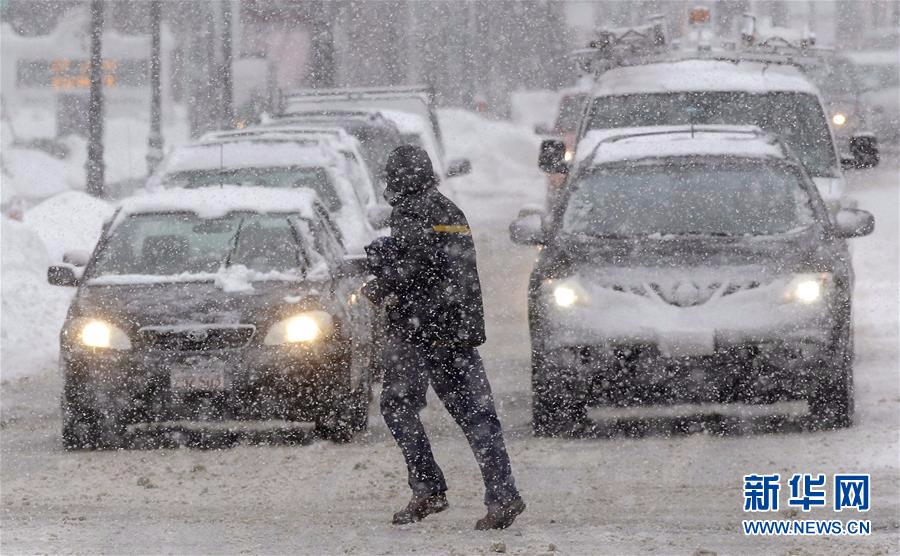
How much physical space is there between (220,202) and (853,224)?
3695 mm

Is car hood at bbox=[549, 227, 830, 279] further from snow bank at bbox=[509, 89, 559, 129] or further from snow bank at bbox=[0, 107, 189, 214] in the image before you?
snow bank at bbox=[509, 89, 559, 129]

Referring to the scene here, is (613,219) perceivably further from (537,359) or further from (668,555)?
(668,555)

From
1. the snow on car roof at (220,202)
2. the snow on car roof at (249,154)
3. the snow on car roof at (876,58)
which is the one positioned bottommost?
the snow on car roof at (876,58)

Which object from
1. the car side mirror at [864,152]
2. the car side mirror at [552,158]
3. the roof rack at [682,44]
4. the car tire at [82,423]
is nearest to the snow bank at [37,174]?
the roof rack at [682,44]

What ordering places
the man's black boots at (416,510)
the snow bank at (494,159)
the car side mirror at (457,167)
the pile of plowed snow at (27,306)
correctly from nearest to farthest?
the man's black boots at (416,510), the pile of plowed snow at (27,306), the car side mirror at (457,167), the snow bank at (494,159)

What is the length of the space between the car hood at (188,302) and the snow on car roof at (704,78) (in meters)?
Result: 6.04

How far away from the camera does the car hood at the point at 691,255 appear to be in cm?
1130

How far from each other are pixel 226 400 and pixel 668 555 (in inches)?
144

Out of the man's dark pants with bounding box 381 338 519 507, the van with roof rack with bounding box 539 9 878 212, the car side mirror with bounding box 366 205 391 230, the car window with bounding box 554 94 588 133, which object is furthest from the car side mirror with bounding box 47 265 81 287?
the car window with bounding box 554 94 588 133

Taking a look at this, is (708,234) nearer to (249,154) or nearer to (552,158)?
(552,158)

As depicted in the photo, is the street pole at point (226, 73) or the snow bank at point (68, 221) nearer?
the snow bank at point (68, 221)

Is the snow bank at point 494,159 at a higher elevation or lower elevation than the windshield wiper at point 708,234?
lower

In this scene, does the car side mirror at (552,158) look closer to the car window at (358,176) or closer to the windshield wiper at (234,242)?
the car window at (358,176)

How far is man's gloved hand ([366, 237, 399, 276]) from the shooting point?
8.55 metres
